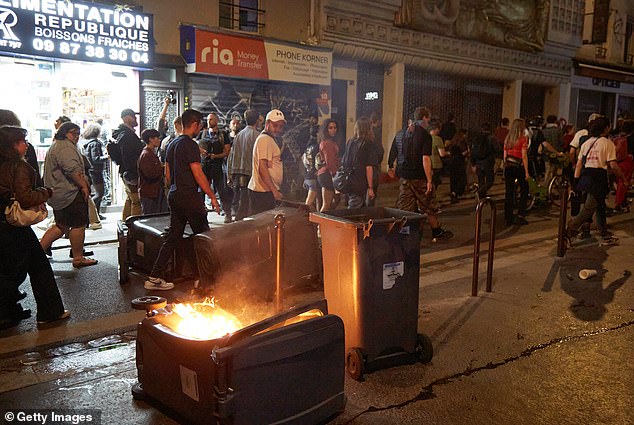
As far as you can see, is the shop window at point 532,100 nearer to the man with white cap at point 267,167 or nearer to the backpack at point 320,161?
the backpack at point 320,161

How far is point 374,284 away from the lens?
15.1 feet

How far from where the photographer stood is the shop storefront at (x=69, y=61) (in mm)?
10625

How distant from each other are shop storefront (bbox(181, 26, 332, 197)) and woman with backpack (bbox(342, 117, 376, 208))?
415cm

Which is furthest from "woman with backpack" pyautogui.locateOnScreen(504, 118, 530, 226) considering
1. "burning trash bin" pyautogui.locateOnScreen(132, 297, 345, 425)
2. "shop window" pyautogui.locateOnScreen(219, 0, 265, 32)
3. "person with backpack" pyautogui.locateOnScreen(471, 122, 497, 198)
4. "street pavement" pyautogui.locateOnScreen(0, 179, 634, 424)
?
"burning trash bin" pyautogui.locateOnScreen(132, 297, 345, 425)

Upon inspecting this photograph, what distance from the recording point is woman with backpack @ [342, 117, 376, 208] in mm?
9008

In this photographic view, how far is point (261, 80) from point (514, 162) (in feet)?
20.7

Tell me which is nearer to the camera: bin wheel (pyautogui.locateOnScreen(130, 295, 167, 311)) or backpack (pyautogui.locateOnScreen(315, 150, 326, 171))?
bin wheel (pyautogui.locateOnScreen(130, 295, 167, 311))

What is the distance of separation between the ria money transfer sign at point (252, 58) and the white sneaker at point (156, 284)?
7.16 metres

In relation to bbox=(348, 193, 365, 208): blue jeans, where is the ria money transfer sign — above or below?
above

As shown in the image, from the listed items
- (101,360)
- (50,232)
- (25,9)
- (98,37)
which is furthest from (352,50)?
(101,360)

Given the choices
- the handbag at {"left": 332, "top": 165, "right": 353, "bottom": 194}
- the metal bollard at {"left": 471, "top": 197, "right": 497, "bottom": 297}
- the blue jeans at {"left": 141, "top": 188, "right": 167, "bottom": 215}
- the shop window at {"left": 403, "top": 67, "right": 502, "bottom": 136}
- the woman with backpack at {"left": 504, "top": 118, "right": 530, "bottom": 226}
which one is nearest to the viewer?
the metal bollard at {"left": 471, "top": 197, "right": 497, "bottom": 297}

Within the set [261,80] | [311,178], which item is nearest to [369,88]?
[261,80]

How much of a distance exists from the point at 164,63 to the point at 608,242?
882 centimetres

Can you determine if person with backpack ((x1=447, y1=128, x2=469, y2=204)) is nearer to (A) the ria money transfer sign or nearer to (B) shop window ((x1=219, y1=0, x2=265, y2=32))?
(A) the ria money transfer sign
